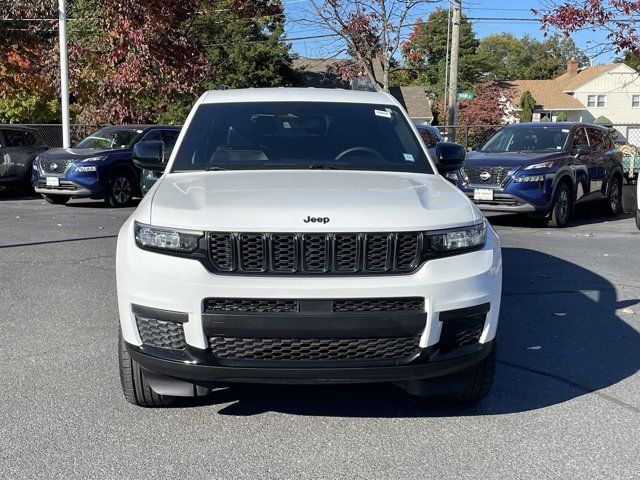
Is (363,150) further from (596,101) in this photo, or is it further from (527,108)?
(596,101)

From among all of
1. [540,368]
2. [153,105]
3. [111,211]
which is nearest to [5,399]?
[540,368]

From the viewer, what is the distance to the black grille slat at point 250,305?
366 centimetres

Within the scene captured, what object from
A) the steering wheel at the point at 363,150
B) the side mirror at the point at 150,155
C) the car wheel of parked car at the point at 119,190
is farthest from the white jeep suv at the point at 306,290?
the car wheel of parked car at the point at 119,190

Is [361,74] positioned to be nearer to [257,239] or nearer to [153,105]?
[153,105]

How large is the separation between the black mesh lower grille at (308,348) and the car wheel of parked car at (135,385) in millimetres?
673

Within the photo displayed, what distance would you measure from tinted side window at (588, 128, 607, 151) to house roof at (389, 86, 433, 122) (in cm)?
4262

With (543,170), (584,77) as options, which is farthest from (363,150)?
(584,77)

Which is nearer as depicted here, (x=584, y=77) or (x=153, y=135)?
(x=153, y=135)

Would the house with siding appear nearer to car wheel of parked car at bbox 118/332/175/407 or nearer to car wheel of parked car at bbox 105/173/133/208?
car wheel of parked car at bbox 105/173/133/208

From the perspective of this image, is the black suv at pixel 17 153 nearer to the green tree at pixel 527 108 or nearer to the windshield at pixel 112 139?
the windshield at pixel 112 139

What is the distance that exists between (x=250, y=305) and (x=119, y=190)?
12.8m

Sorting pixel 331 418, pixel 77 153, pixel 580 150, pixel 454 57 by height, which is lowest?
pixel 77 153

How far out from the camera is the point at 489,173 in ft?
41.6

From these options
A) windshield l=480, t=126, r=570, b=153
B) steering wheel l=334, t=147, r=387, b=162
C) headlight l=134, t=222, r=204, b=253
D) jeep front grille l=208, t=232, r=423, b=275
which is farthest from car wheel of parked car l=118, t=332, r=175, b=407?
windshield l=480, t=126, r=570, b=153
